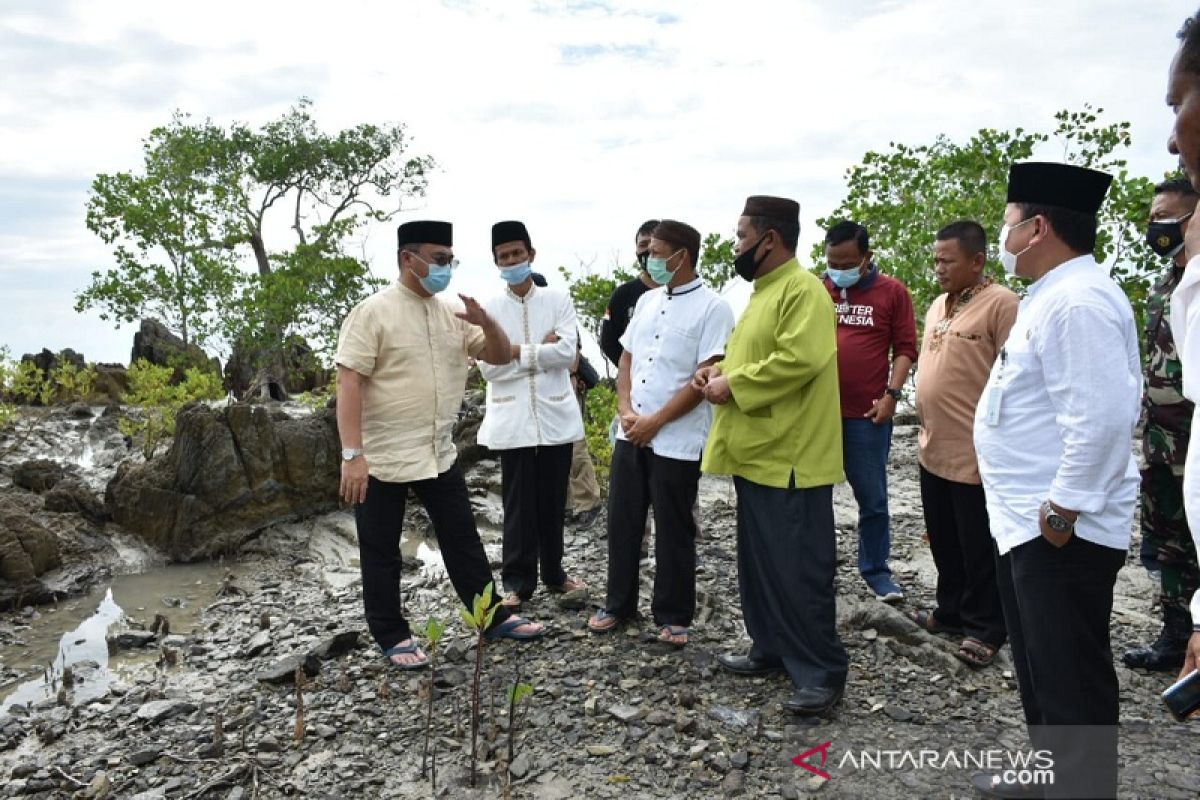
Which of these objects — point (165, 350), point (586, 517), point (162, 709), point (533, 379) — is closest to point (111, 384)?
point (165, 350)

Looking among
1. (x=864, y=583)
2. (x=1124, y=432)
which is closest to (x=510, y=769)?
(x=1124, y=432)

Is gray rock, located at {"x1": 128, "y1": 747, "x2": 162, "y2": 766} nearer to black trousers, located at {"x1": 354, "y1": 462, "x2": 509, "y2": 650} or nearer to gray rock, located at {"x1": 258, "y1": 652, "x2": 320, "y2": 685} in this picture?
gray rock, located at {"x1": 258, "y1": 652, "x2": 320, "y2": 685}

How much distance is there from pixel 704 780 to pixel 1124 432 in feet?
6.15

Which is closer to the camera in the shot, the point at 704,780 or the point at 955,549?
the point at 704,780

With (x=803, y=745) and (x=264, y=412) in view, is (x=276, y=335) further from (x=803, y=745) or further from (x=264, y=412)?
(x=803, y=745)

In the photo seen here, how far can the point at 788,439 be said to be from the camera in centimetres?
357

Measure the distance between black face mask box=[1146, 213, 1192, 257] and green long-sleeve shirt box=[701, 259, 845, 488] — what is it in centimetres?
171

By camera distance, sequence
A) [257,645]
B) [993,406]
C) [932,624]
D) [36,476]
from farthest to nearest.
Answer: [36,476] → [257,645] → [932,624] → [993,406]

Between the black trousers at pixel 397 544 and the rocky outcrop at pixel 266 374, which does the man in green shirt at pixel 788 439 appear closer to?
the black trousers at pixel 397 544

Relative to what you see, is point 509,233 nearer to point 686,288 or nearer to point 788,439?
point 686,288

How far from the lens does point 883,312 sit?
4.97 m

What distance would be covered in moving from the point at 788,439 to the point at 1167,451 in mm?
1974

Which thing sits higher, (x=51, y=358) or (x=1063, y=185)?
(x=1063, y=185)

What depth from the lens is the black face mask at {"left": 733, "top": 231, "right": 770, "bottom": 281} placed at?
3672 mm
